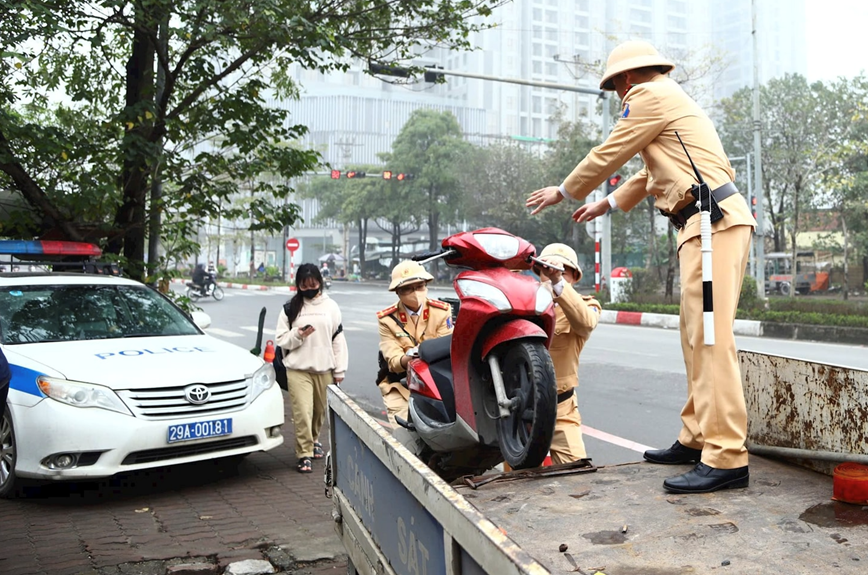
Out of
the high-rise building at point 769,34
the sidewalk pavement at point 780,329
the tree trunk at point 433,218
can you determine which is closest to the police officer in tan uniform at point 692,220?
the sidewalk pavement at point 780,329

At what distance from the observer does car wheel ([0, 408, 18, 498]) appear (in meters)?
5.16

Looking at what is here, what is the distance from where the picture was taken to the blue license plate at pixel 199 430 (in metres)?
5.21

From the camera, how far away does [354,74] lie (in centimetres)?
9688

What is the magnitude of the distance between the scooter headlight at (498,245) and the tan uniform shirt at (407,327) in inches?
46.9

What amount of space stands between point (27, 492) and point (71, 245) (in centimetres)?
282

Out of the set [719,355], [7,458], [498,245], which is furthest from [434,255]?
[7,458]

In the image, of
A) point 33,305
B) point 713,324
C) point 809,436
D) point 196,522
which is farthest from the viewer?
point 33,305

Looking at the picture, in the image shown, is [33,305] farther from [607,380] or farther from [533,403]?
[607,380]

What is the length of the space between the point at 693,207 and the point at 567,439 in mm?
1430

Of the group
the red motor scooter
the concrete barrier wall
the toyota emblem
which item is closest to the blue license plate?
the toyota emblem

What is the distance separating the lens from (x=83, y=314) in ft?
20.5

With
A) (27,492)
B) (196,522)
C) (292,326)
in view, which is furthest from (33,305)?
(196,522)

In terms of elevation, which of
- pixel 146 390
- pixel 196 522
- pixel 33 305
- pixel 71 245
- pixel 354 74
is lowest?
pixel 196 522

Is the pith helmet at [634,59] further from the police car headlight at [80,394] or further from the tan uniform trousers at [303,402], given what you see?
the tan uniform trousers at [303,402]
